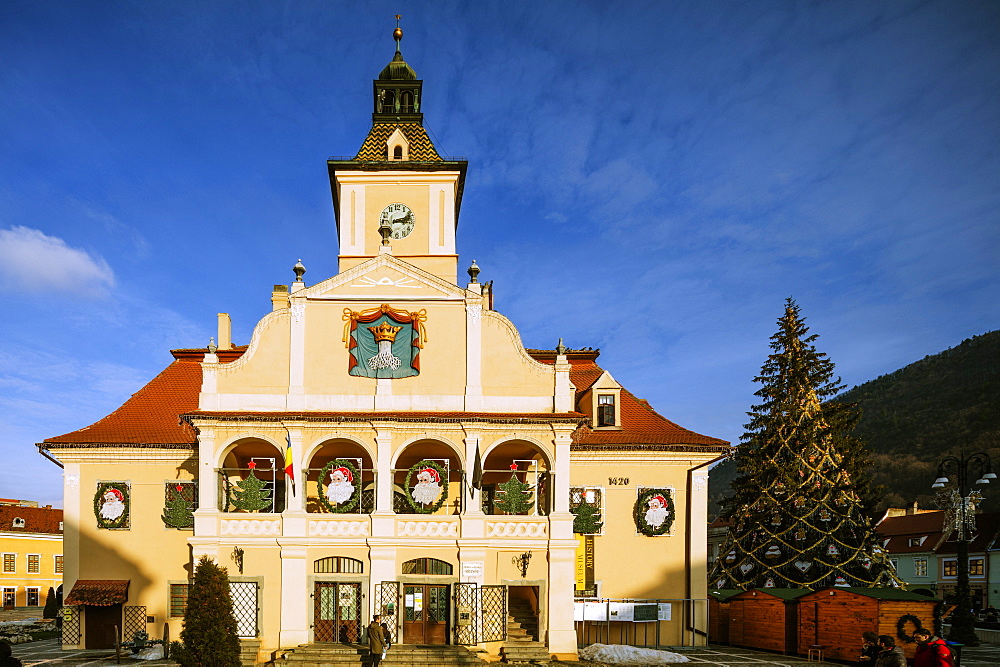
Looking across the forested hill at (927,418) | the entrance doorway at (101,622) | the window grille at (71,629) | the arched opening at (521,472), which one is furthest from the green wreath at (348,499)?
the forested hill at (927,418)

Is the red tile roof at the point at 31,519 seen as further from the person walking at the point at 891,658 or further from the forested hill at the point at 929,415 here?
the forested hill at the point at 929,415

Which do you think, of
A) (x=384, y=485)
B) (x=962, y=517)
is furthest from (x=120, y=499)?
(x=962, y=517)

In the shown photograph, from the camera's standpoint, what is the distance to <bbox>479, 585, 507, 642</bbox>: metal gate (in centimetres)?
2628

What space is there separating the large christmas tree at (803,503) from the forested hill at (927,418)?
49.4m

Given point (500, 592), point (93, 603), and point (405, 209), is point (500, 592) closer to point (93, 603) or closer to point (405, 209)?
point (93, 603)

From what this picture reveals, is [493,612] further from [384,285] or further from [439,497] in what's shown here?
[384,285]

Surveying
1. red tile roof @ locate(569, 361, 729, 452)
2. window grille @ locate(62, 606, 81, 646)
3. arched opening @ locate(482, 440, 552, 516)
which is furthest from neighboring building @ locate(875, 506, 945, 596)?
window grille @ locate(62, 606, 81, 646)

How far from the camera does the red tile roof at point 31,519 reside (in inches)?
2527

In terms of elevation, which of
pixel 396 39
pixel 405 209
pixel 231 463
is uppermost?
pixel 396 39

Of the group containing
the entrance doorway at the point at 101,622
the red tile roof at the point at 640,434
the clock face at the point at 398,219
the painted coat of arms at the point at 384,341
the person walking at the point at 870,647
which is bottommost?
the entrance doorway at the point at 101,622

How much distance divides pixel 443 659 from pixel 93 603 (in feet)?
44.5

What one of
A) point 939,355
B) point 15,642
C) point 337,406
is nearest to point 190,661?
point 337,406

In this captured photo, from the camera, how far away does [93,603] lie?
94.1 ft

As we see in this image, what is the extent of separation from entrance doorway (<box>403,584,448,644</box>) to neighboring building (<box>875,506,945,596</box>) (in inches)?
2167
